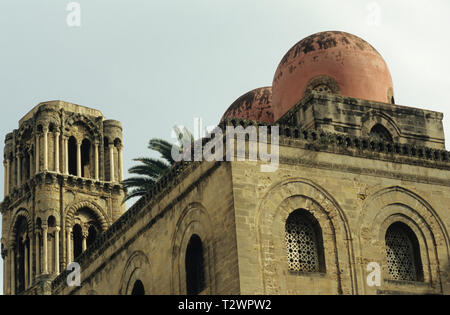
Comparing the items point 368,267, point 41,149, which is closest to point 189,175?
point 368,267

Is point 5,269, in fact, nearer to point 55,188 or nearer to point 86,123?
point 55,188

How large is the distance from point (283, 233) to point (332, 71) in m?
5.75

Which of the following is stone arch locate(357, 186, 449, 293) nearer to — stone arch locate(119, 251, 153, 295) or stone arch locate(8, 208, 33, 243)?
stone arch locate(119, 251, 153, 295)

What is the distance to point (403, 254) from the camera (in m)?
23.5

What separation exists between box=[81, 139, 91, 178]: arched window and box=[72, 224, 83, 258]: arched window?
9.13 ft

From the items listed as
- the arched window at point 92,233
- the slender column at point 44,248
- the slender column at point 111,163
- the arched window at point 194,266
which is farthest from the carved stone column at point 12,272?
the arched window at point 194,266

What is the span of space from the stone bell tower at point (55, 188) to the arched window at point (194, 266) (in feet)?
54.3

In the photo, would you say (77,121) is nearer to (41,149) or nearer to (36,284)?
(41,149)

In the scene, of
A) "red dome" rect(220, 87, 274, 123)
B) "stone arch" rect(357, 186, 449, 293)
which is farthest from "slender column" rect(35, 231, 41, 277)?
"stone arch" rect(357, 186, 449, 293)

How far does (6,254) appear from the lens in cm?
4234

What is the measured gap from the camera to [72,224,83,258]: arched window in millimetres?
41281

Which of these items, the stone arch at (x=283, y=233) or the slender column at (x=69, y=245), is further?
the slender column at (x=69, y=245)

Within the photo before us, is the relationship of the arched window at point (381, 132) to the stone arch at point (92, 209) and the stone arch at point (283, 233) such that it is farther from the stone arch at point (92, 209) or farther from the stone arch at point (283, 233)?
the stone arch at point (92, 209)

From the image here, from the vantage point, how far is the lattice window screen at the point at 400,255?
23.1m
